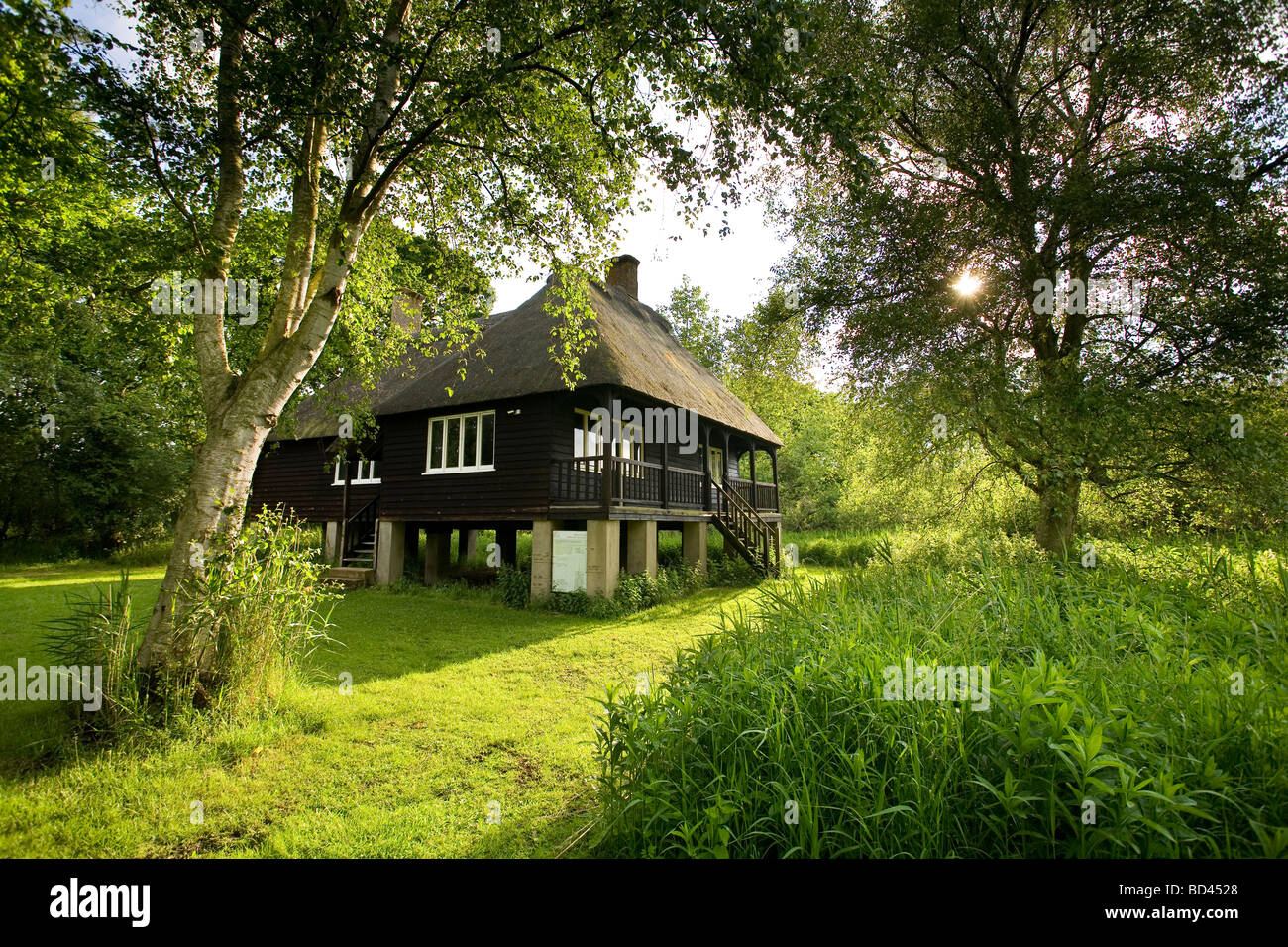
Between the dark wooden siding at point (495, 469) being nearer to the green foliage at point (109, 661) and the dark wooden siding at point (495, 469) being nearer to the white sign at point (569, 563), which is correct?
the white sign at point (569, 563)

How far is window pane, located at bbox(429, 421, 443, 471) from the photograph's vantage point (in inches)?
580

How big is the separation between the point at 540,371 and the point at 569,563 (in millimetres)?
4484

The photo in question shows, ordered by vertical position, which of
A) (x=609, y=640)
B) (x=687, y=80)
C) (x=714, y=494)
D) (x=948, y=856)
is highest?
(x=687, y=80)

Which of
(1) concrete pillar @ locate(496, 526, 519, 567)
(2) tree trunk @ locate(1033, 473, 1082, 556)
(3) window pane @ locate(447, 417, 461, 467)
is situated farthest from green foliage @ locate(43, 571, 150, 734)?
(1) concrete pillar @ locate(496, 526, 519, 567)

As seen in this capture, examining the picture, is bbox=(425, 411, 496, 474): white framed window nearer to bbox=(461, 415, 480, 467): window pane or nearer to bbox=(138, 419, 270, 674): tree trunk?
bbox=(461, 415, 480, 467): window pane

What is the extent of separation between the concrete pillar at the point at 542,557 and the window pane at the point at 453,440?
336 cm

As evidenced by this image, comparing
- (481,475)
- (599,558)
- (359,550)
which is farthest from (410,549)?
(599,558)

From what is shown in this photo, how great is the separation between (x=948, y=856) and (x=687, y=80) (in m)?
6.28

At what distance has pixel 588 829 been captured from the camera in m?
3.34
